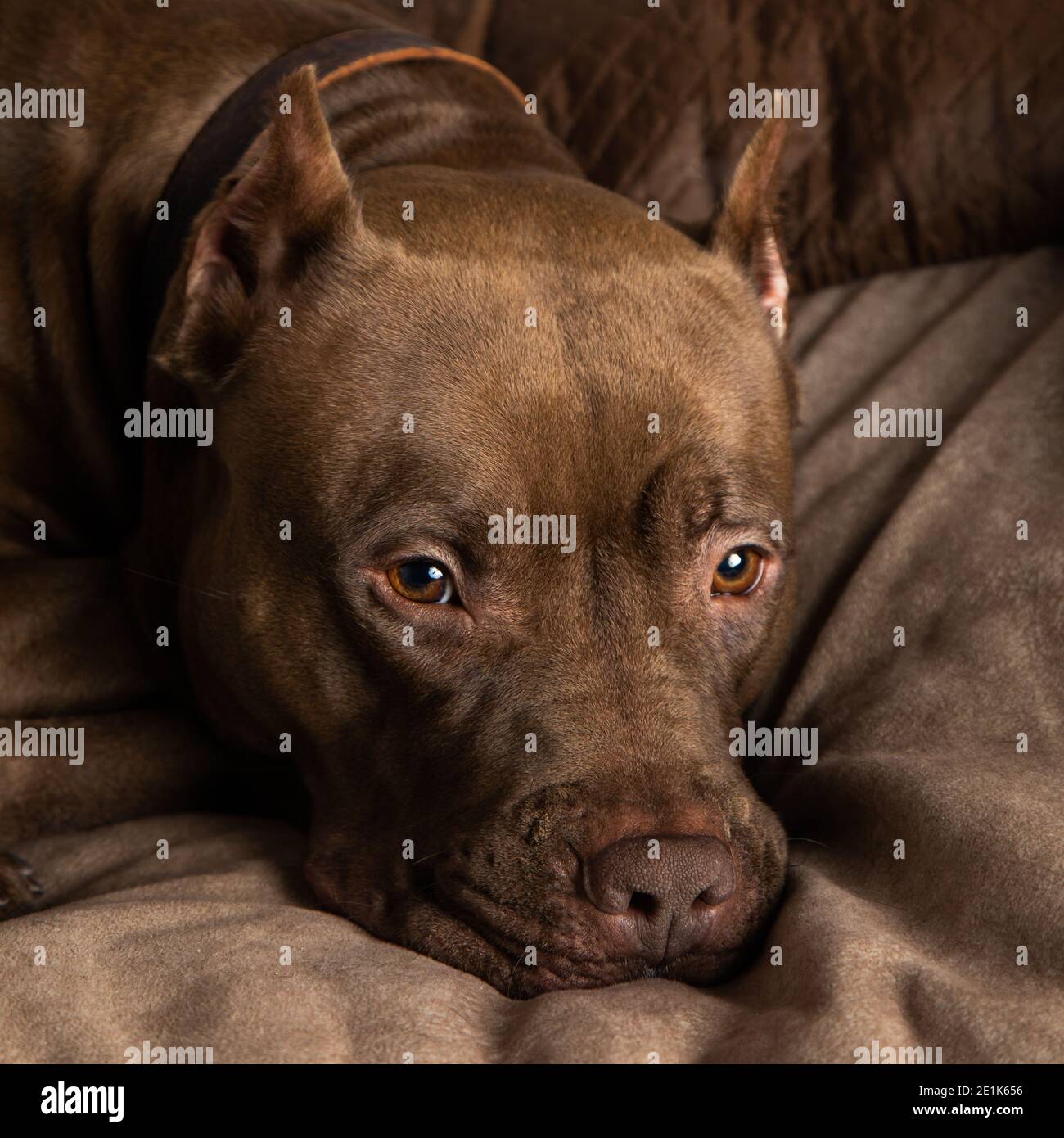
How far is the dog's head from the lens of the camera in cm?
227

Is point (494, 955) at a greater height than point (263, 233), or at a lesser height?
lesser

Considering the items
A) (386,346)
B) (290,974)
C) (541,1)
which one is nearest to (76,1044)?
(290,974)

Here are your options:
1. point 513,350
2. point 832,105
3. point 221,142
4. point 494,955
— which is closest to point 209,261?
point 221,142

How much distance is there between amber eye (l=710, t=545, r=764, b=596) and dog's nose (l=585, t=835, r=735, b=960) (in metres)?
0.67

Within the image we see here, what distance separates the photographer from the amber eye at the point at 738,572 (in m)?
2.74

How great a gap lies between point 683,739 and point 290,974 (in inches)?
29.4

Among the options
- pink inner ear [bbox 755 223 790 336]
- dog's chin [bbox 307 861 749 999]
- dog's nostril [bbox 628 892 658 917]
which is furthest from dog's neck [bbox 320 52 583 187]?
dog's nostril [bbox 628 892 658 917]

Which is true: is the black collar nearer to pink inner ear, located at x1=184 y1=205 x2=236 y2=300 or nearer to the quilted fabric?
pink inner ear, located at x1=184 y1=205 x2=236 y2=300

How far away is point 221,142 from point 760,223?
3.81 feet

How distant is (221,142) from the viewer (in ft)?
9.95

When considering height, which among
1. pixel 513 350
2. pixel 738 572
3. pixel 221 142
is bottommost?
pixel 738 572

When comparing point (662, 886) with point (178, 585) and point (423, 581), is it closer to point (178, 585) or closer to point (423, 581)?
point (423, 581)
